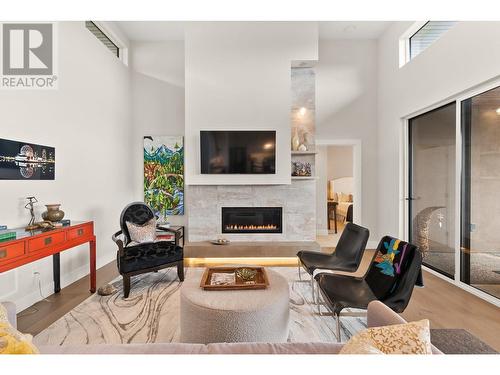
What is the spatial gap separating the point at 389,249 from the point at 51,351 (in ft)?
7.88

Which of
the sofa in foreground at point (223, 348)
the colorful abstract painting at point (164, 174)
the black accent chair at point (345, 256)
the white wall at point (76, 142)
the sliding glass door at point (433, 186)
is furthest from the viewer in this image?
the colorful abstract painting at point (164, 174)

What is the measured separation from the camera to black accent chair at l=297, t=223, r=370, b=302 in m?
2.79

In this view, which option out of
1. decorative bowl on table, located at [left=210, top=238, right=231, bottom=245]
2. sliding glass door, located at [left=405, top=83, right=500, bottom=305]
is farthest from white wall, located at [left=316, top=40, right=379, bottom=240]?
decorative bowl on table, located at [left=210, top=238, right=231, bottom=245]

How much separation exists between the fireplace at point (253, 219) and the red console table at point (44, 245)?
2.04 metres

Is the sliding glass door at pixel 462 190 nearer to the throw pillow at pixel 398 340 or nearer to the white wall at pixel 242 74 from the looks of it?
the white wall at pixel 242 74

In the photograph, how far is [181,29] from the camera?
4625 millimetres

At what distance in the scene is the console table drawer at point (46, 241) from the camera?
2.17 meters

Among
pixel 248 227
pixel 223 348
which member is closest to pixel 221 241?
pixel 248 227

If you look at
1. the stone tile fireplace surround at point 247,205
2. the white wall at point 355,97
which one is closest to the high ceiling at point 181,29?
the white wall at point 355,97

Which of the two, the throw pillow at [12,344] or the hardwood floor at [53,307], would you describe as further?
the hardwood floor at [53,307]

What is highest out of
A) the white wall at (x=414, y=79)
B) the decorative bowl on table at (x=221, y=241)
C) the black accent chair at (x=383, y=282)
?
the white wall at (x=414, y=79)

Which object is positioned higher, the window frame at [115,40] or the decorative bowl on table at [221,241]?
the window frame at [115,40]

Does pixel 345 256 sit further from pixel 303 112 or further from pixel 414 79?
pixel 414 79

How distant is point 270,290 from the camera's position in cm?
201
